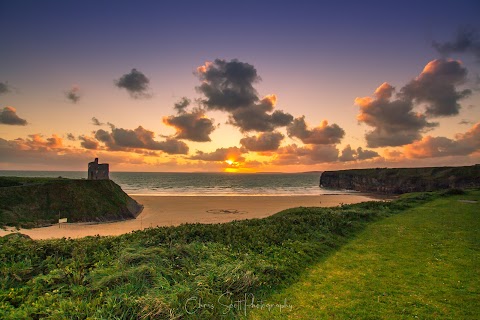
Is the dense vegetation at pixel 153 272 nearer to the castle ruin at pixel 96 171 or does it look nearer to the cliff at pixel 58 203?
the cliff at pixel 58 203

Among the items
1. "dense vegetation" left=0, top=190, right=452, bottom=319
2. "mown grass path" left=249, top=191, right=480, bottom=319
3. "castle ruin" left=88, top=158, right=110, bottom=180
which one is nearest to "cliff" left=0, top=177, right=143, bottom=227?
"castle ruin" left=88, top=158, right=110, bottom=180

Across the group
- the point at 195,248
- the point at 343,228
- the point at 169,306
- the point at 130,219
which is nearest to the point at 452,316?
the point at 169,306

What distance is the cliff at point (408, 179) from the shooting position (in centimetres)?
8431

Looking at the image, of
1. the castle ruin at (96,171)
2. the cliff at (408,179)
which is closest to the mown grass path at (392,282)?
the castle ruin at (96,171)

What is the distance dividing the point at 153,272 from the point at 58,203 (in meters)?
38.4

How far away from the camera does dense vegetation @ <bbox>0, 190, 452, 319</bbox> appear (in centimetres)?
641

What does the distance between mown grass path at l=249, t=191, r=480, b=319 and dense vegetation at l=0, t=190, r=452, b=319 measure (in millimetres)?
812

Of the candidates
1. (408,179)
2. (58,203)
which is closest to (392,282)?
(58,203)

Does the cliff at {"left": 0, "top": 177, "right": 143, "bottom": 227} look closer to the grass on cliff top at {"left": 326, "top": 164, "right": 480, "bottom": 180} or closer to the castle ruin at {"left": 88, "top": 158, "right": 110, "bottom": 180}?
the castle ruin at {"left": 88, "top": 158, "right": 110, "bottom": 180}

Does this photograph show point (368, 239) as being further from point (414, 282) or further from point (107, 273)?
point (107, 273)

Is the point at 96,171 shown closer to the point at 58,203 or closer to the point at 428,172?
the point at 58,203

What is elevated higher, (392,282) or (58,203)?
(392,282)

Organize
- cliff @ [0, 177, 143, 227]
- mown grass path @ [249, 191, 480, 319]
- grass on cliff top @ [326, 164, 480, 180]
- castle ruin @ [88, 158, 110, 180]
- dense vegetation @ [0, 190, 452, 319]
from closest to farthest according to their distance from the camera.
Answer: dense vegetation @ [0, 190, 452, 319]
mown grass path @ [249, 191, 480, 319]
cliff @ [0, 177, 143, 227]
castle ruin @ [88, 158, 110, 180]
grass on cliff top @ [326, 164, 480, 180]

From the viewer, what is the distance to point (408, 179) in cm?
9894
